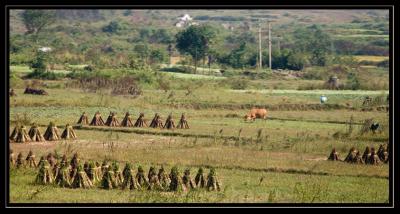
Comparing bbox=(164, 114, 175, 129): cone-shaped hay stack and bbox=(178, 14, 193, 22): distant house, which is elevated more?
bbox=(178, 14, 193, 22): distant house

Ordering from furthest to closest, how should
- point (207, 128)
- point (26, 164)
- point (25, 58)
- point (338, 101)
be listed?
point (25, 58), point (338, 101), point (207, 128), point (26, 164)

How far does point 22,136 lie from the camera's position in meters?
27.5

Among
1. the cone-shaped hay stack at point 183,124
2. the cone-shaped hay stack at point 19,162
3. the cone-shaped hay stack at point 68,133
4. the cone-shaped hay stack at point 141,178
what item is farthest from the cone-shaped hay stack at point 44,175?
the cone-shaped hay stack at point 183,124

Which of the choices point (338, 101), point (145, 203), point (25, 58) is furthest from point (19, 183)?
point (25, 58)

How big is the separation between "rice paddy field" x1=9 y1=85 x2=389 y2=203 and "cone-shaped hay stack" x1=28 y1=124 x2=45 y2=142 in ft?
1.51

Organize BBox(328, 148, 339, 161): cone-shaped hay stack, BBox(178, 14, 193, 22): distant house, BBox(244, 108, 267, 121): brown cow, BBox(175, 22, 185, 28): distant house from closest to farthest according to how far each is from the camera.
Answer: BBox(328, 148, 339, 161): cone-shaped hay stack, BBox(244, 108, 267, 121): brown cow, BBox(175, 22, 185, 28): distant house, BBox(178, 14, 193, 22): distant house

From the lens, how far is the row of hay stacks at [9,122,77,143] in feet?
90.5

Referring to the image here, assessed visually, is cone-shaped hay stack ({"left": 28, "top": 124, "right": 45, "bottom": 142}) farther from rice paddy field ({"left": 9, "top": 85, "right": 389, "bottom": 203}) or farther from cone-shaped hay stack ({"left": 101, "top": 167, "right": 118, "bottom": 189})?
cone-shaped hay stack ({"left": 101, "top": 167, "right": 118, "bottom": 189})

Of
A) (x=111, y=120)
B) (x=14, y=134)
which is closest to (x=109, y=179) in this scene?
(x=14, y=134)

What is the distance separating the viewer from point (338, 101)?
138 feet

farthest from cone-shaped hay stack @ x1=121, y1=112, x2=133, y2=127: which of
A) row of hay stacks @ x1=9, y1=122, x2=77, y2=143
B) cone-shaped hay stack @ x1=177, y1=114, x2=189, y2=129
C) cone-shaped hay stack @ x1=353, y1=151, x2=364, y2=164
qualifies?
cone-shaped hay stack @ x1=353, y1=151, x2=364, y2=164

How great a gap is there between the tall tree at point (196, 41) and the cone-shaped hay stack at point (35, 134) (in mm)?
38235
